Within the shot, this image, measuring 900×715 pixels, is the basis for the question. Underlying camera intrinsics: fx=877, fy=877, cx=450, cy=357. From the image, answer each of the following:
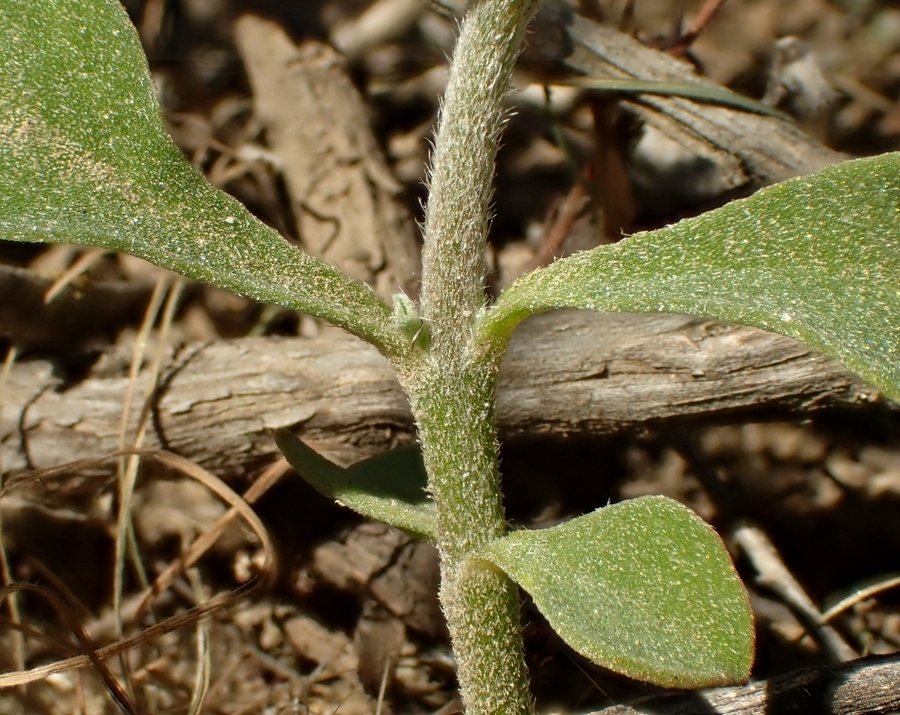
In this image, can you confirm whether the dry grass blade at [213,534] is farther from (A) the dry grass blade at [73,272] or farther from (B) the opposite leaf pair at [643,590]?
(B) the opposite leaf pair at [643,590]

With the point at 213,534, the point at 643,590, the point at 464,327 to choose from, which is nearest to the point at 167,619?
the point at 213,534

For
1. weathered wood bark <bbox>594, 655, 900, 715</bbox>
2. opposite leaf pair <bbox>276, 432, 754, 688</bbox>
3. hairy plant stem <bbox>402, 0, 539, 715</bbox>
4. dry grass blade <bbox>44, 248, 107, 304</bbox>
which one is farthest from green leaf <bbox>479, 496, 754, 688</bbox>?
dry grass blade <bbox>44, 248, 107, 304</bbox>

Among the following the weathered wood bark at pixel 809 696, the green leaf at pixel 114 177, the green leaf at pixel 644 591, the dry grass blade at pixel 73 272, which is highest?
the dry grass blade at pixel 73 272

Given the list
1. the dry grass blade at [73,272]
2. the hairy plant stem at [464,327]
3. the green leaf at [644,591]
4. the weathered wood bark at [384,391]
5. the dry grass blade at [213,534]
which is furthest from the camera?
the dry grass blade at [73,272]

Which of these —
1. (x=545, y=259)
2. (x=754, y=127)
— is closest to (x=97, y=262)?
(x=545, y=259)

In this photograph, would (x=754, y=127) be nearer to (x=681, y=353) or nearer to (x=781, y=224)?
(x=681, y=353)

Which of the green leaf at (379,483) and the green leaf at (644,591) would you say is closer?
the green leaf at (644,591)

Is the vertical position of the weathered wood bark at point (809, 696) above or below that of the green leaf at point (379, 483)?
below

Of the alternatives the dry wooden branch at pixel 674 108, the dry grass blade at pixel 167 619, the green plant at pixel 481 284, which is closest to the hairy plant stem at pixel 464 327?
the green plant at pixel 481 284
